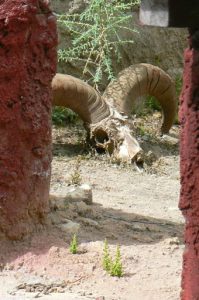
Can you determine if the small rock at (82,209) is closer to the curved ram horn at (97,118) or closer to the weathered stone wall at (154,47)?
the curved ram horn at (97,118)

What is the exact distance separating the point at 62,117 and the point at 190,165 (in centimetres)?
793

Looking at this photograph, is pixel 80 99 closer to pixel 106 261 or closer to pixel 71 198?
pixel 71 198

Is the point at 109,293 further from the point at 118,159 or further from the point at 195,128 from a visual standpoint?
the point at 118,159

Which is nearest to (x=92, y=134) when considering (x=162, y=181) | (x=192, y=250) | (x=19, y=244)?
(x=162, y=181)

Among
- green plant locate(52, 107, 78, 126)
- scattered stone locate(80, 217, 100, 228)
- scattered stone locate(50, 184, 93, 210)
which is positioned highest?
scattered stone locate(80, 217, 100, 228)

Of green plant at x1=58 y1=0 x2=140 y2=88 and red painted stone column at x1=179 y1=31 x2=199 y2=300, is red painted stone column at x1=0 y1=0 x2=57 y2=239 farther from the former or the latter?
green plant at x1=58 y1=0 x2=140 y2=88

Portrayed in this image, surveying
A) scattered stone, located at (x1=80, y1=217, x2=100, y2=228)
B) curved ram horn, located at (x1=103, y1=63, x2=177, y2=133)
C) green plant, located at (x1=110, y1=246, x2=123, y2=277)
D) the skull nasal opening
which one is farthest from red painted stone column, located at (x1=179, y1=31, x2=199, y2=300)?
curved ram horn, located at (x1=103, y1=63, x2=177, y2=133)

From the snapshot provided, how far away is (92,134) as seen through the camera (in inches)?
402

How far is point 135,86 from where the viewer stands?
10750 mm

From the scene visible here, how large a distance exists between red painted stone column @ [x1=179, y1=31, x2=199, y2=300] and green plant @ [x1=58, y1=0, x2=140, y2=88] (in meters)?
6.97

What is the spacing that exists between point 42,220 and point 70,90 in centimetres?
385

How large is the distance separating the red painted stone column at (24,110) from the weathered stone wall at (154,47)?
6.22 meters

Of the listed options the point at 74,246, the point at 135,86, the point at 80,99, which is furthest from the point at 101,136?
the point at 74,246

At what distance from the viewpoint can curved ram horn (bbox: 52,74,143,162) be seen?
991 centimetres
